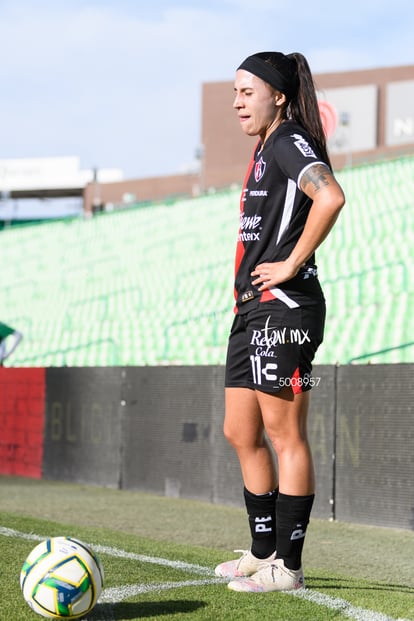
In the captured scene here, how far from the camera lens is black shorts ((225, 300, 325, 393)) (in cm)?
359

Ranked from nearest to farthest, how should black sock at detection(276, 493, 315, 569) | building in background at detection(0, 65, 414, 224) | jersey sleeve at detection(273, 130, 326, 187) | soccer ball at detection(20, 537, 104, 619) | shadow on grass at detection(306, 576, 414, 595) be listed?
soccer ball at detection(20, 537, 104, 619) → jersey sleeve at detection(273, 130, 326, 187) → black sock at detection(276, 493, 315, 569) → shadow on grass at detection(306, 576, 414, 595) → building in background at detection(0, 65, 414, 224)

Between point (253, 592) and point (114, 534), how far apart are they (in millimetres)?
2450

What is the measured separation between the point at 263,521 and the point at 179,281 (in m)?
14.9

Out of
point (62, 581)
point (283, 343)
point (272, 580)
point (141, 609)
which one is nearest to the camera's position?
point (62, 581)

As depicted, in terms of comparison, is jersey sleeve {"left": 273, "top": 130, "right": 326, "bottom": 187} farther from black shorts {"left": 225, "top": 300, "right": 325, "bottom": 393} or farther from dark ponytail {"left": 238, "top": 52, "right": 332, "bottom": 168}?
black shorts {"left": 225, "top": 300, "right": 325, "bottom": 393}

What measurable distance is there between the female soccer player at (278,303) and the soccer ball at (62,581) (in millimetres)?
643

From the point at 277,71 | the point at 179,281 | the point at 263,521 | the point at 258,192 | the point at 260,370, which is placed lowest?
the point at 263,521

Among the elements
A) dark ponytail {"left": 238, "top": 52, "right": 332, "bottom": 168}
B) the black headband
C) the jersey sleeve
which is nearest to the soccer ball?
the jersey sleeve

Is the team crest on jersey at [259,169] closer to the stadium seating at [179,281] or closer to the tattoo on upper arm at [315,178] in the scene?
the tattoo on upper arm at [315,178]

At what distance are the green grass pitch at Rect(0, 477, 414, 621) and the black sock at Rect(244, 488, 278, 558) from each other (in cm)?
21

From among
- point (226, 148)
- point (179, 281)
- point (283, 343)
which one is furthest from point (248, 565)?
point (226, 148)

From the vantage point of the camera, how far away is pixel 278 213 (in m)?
3.68

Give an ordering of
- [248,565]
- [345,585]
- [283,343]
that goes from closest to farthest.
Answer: [283,343] → [248,565] → [345,585]

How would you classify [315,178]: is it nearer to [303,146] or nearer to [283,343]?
[303,146]
